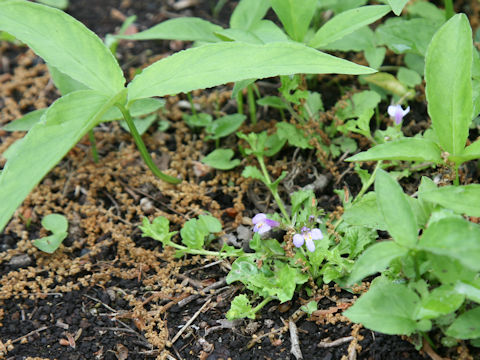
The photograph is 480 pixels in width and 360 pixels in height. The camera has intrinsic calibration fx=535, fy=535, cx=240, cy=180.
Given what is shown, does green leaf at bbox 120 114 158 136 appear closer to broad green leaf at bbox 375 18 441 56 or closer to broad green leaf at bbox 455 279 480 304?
broad green leaf at bbox 375 18 441 56

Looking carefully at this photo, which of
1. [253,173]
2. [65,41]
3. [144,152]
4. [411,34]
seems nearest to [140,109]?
[144,152]

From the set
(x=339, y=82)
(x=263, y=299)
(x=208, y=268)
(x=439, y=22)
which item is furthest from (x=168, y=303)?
(x=439, y=22)

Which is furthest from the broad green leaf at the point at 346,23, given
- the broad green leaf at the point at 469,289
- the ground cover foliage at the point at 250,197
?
the broad green leaf at the point at 469,289

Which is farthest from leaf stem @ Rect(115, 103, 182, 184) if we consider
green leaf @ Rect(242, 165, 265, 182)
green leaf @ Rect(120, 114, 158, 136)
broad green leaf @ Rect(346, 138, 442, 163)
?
broad green leaf @ Rect(346, 138, 442, 163)

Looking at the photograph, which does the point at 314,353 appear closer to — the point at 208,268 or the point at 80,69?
the point at 208,268

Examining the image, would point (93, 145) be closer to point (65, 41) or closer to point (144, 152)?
point (144, 152)

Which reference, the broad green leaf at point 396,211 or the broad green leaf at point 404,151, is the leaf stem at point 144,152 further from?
the broad green leaf at point 396,211
